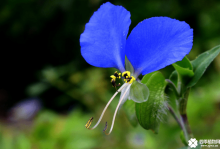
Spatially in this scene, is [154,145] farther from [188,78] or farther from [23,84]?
[23,84]

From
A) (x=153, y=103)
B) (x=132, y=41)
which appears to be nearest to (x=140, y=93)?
(x=153, y=103)

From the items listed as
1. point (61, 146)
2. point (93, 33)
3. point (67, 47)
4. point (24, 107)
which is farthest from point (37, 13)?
point (93, 33)

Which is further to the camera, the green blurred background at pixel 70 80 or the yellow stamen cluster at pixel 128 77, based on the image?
the green blurred background at pixel 70 80

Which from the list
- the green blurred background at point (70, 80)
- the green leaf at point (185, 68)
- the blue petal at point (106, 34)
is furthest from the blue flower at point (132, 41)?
the green blurred background at point (70, 80)

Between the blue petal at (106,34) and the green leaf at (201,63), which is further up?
the blue petal at (106,34)

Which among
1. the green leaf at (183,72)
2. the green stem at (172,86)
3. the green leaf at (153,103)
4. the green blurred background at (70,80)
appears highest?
the green blurred background at (70,80)

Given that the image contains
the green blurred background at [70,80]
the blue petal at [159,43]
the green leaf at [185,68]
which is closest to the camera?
the blue petal at [159,43]

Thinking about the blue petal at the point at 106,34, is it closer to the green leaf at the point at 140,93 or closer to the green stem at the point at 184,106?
the green leaf at the point at 140,93

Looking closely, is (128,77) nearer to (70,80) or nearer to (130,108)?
(130,108)
